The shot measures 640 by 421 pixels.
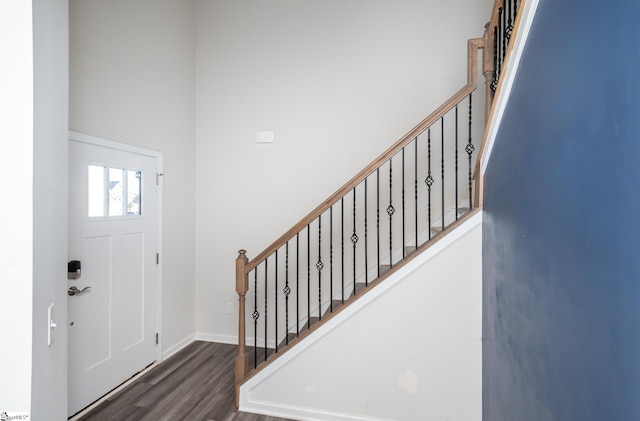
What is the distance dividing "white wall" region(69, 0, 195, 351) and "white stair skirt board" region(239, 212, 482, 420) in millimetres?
1411

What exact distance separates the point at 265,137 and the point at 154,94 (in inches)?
45.1

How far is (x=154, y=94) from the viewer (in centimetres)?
327

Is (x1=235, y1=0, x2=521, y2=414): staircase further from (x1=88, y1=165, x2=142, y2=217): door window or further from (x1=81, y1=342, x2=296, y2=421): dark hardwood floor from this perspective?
(x1=88, y1=165, x2=142, y2=217): door window

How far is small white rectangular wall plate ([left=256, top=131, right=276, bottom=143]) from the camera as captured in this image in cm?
370

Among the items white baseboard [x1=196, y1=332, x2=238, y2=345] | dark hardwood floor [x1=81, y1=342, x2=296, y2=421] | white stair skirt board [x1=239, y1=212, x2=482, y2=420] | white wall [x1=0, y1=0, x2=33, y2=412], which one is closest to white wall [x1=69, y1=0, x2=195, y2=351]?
white baseboard [x1=196, y1=332, x2=238, y2=345]

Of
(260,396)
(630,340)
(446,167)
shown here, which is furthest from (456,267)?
(260,396)

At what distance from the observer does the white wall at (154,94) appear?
2.57 metres

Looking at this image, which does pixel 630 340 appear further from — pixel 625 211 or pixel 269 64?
pixel 269 64

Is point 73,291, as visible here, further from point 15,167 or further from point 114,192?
point 15,167

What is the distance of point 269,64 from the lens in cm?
371

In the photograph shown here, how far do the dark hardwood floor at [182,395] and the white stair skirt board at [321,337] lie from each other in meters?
0.08

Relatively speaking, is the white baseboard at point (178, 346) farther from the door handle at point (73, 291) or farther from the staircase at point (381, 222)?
the door handle at point (73, 291)

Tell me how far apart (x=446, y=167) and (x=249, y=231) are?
7.14 ft

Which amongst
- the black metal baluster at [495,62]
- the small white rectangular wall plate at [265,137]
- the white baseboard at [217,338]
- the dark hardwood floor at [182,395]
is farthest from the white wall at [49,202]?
the black metal baluster at [495,62]
